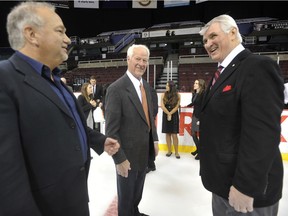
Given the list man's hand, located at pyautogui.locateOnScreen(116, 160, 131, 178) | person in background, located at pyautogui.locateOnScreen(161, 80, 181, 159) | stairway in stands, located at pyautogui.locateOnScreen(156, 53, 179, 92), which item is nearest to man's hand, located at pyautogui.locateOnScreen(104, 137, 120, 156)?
man's hand, located at pyautogui.locateOnScreen(116, 160, 131, 178)

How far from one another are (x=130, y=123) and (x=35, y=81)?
3.49 ft

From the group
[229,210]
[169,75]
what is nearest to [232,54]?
[229,210]

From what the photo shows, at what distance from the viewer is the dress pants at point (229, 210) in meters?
1.17

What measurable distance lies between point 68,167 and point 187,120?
4.24 m

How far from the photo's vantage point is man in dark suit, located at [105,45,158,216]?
6.07 ft

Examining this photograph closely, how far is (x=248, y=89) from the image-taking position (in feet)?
3.37

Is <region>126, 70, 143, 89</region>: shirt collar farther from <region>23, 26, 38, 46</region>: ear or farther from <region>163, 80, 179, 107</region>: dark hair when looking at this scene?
<region>163, 80, 179, 107</region>: dark hair

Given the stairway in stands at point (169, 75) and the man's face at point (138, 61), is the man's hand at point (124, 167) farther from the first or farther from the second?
the stairway in stands at point (169, 75)

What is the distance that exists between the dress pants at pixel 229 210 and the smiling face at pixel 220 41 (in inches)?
32.9

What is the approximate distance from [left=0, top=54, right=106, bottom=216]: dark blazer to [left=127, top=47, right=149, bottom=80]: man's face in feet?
3.49

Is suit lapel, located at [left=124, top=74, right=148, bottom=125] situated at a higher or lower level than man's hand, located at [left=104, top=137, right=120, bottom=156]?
higher

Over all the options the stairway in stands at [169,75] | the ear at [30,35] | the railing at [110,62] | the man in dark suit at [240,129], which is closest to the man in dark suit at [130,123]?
the man in dark suit at [240,129]

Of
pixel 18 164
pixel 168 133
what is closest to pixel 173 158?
pixel 168 133

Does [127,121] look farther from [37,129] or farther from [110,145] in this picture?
[37,129]
